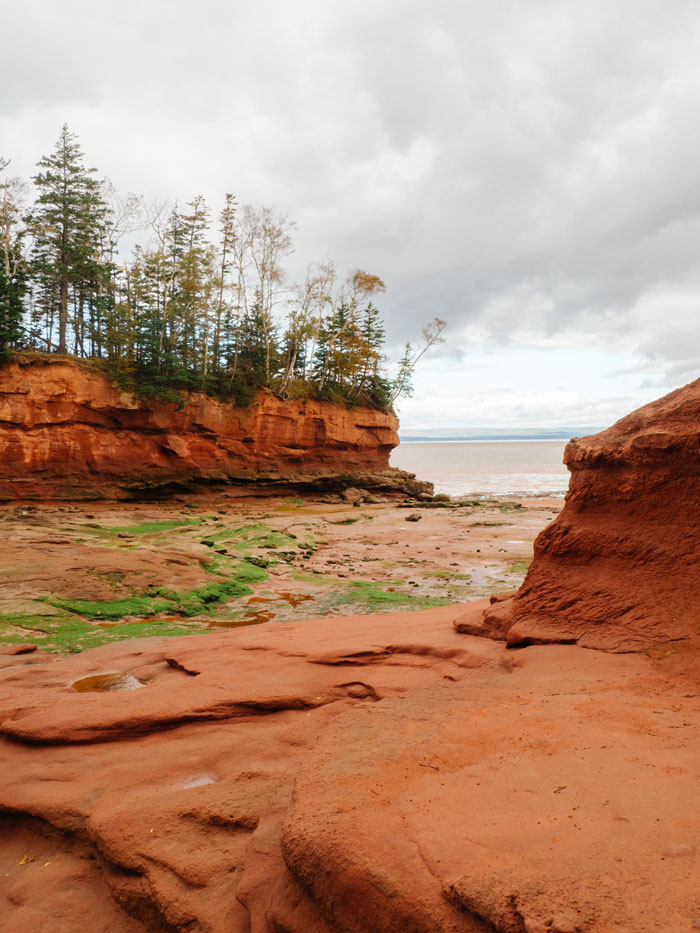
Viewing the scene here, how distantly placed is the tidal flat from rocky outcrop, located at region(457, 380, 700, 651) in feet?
15.7

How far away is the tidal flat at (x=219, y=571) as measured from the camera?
865cm

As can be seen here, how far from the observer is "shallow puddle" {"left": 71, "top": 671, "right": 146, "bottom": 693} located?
5.34 m

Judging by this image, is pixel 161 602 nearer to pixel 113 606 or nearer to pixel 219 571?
pixel 113 606

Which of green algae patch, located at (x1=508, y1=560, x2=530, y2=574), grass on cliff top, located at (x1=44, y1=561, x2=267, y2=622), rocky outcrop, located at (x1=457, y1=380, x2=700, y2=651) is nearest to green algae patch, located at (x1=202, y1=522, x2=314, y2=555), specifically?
grass on cliff top, located at (x1=44, y1=561, x2=267, y2=622)

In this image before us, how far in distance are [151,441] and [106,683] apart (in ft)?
76.1

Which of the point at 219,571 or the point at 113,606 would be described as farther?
the point at 219,571

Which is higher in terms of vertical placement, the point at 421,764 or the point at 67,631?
the point at 421,764

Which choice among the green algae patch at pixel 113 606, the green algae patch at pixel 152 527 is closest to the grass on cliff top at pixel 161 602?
the green algae patch at pixel 113 606

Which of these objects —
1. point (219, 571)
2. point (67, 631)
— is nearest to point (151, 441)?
point (219, 571)

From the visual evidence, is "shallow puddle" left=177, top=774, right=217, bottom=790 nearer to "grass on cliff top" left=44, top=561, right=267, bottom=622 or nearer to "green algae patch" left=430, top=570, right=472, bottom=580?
"grass on cliff top" left=44, top=561, right=267, bottom=622

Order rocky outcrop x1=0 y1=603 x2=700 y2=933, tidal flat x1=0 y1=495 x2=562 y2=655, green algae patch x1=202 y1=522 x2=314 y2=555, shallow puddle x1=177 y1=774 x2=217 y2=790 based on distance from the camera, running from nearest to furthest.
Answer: rocky outcrop x1=0 y1=603 x2=700 y2=933 → shallow puddle x1=177 y1=774 x2=217 y2=790 → tidal flat x1=0 y1=495 x2=562 y2=655 → green algae patch x1=202 y1=522 x2=314 y2=555

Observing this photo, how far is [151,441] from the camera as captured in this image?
89.0 feet

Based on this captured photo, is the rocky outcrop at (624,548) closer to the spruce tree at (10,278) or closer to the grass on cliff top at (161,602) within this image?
the grass on cliff top at (161,602)

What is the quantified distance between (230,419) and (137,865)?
90.9ft
